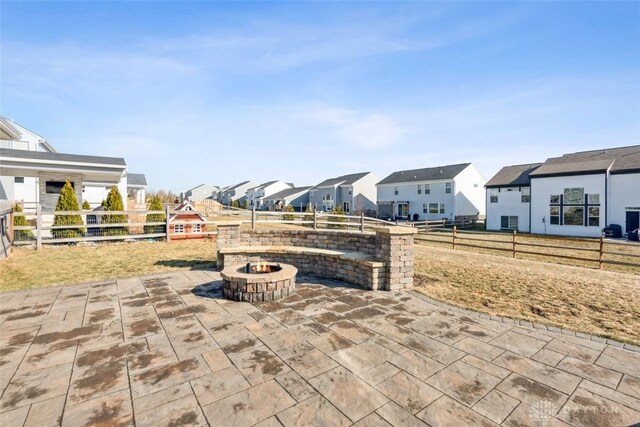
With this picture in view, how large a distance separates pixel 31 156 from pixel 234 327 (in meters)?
17.2

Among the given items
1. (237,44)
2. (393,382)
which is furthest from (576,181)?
(393,382)

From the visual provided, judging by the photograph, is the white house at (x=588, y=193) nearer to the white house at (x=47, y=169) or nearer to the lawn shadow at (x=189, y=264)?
the lawn shadow at (x=189, y=264)

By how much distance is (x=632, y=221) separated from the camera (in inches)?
737

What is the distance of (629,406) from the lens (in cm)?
249

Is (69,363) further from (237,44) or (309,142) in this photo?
(309,142)

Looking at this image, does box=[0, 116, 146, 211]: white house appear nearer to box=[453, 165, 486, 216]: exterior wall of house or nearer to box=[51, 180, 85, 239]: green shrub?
box=[51, 180, 85, 239]: green shrub

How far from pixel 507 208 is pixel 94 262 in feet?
95.1

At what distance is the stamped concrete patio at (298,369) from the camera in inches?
94.6

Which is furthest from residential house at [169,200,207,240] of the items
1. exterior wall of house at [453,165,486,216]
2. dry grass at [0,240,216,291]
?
exterior wall of house at [453,165,486,216]

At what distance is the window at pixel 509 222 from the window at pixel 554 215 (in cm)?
311

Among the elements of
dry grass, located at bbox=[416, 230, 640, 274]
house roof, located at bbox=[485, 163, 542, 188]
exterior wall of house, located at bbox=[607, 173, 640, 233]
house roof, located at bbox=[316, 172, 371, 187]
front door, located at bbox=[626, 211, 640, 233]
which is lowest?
dry grass, located at bbox=[416, 230, 640, 274]

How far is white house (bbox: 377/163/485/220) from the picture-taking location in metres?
31.5

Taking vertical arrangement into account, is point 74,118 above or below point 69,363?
above

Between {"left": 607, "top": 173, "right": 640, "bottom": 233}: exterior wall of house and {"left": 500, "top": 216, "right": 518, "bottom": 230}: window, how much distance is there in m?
6.21
